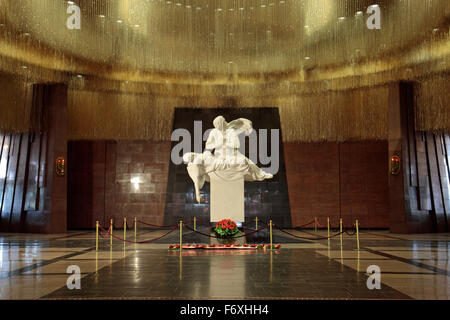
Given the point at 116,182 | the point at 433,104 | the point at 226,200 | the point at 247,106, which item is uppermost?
the point at 247,106

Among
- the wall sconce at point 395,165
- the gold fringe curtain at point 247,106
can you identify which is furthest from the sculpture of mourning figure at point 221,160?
the gold fringe curtain at point 247,106

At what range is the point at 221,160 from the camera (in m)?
10.2

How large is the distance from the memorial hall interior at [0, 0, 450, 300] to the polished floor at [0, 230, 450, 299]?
0.08 metres

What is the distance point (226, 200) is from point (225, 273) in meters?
5.13

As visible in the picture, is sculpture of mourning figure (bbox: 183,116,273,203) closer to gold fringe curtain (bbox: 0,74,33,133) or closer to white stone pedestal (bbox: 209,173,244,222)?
white stone pedestal (bbox: 209,173,244,222)

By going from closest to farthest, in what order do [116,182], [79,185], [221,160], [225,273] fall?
[225,273]
[221,160]
[79,185]
[116,182]

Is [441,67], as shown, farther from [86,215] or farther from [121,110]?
[86,215]

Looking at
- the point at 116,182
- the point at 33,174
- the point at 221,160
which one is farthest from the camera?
the point at 116,182

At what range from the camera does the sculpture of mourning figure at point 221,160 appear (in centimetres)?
1020

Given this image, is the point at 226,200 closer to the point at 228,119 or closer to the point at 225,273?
the point at 225,273

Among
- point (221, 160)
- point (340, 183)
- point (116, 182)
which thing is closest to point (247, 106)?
point (340, 183)

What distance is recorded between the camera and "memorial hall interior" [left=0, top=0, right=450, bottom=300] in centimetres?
851

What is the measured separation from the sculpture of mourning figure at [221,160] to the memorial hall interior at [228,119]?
1.50 meters
